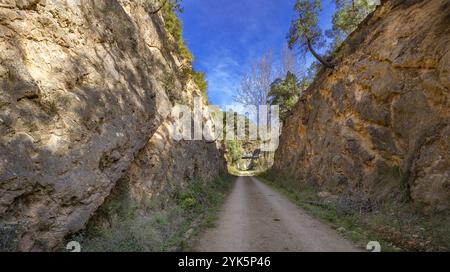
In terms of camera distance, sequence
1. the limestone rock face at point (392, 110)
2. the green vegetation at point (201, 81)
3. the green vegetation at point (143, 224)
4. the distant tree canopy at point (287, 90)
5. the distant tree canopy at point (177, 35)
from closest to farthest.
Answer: the green vegetation at point (143, 224) → the limestone rock face at point (392, 110) → the distant tree canopy at point (177, 35) → the green vegetation at point (201, 81) → the distant tree canopy at point (287, 90)

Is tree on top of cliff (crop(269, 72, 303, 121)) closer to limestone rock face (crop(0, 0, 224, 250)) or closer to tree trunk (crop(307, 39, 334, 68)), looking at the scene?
tree trunk (crop(307, 39, 334, 68))

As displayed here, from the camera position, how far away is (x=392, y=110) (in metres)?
11.0

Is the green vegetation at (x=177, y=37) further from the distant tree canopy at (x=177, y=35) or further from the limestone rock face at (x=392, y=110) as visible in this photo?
the limestone rock face at (x=392, y=110)

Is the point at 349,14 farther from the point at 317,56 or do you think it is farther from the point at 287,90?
the point at 287,90

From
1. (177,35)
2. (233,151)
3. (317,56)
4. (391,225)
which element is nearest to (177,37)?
(177,35)

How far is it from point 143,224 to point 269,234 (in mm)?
4034

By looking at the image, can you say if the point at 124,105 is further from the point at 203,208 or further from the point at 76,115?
the point at 203,208

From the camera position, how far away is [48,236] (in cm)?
553

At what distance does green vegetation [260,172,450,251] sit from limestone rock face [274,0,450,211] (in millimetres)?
532

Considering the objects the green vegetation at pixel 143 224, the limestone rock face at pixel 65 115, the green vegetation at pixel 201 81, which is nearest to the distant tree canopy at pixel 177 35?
the green vegetation at pixel 201 81

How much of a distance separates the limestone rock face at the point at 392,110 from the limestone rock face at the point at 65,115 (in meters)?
9.68

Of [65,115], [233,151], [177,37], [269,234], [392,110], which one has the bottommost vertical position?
[269,234]

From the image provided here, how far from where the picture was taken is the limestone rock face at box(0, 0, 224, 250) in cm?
544

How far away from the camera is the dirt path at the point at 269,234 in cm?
716
